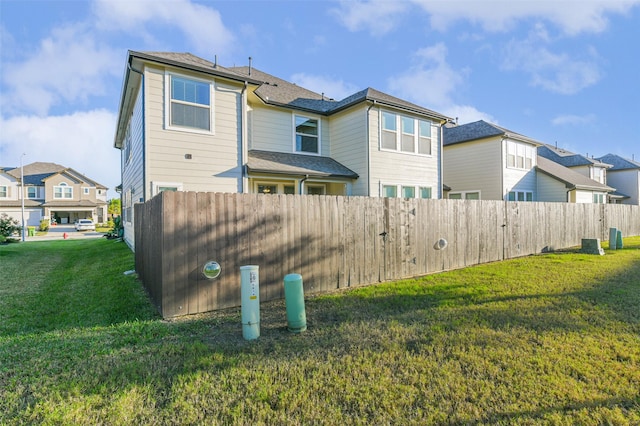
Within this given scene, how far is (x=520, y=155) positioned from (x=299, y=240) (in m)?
18.8

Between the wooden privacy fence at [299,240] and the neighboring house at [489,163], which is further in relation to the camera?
the neighboring house at [489,163]

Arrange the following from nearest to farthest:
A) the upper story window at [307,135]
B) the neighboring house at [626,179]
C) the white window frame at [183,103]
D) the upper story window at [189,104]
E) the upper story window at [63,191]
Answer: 1. the white window frame at [183,103]
2. the upper story window at [189,104]
3. the upper story window at [307,135]
4. the neighboring house at [626,179]
5. the upper story window at [63,191]

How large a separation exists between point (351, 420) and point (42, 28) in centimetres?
1438

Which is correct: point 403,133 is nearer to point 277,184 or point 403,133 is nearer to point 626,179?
point 277,184

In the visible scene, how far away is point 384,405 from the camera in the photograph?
2.63 m

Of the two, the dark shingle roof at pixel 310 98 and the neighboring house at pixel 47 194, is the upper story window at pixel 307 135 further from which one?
the neighboring house at pixel 47 194

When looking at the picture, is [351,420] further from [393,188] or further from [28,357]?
[393,188]

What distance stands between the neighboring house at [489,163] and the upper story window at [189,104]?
15485mm

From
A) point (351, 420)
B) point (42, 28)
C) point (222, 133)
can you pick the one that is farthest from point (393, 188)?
point (42, 28)

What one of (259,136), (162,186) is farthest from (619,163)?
(162,186)

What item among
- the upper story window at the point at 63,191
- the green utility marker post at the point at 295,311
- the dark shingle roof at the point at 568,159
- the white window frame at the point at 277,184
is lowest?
the green utility marker post at the point at 295,311

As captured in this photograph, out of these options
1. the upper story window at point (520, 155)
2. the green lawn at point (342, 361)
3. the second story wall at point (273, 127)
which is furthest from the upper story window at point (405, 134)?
the green lawn at point (342, 361)

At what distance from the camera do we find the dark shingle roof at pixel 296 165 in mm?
10984

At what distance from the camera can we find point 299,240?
6.01m
